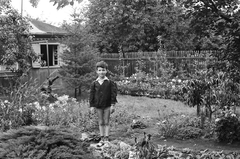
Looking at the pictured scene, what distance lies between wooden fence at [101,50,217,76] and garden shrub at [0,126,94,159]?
9153 mm

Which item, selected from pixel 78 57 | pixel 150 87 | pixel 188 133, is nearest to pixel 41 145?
pixel 188 133

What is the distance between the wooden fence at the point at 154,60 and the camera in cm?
1395

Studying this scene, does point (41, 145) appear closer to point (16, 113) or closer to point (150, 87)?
point (16, 113)

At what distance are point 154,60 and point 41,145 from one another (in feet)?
39.7

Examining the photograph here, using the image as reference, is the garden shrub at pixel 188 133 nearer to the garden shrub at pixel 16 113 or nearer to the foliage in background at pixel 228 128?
the foliage in background at pixel 228 128

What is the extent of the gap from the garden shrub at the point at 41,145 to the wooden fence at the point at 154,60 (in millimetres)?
9153

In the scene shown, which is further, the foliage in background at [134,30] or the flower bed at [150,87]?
the foliage in background at [134,30]

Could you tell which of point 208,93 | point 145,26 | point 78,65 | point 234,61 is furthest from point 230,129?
point 145,26

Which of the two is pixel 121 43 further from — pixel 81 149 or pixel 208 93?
pixel 81 149

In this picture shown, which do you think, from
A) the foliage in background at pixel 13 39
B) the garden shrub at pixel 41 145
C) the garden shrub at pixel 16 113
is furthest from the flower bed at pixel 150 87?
the garden shrub at pixel 41 145

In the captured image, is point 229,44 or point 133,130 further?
point 133,130

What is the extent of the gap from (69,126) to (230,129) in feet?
12.1

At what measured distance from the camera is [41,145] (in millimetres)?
3936

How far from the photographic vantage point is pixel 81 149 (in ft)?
13.3
